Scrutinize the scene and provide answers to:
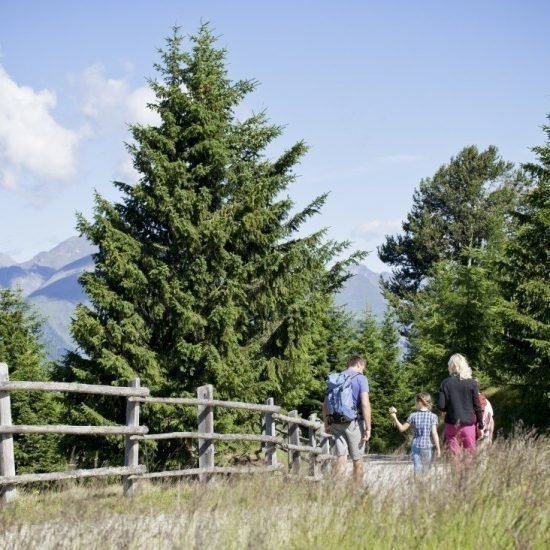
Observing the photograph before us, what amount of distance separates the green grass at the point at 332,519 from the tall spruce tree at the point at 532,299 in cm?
2052

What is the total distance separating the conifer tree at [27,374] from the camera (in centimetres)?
3881

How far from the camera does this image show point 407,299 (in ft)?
212

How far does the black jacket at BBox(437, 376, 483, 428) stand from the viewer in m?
11.6

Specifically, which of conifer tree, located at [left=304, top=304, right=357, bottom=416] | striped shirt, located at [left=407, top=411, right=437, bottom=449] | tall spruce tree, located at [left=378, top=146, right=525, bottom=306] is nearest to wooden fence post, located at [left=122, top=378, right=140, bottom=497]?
striped shirt, located at [left=407, top=411, right=437, bottom=449]

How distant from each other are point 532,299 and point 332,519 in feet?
74.2

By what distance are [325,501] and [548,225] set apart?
2203 cm

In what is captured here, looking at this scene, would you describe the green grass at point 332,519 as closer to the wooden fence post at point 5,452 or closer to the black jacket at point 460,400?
the wooden fence post at point 5,452

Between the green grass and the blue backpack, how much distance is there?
5.39 meters

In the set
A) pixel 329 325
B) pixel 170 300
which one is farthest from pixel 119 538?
pixel 329 325

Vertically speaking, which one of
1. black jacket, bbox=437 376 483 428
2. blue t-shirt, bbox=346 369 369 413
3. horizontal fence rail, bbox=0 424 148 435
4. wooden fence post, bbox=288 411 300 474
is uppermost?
blue t-shirt, bbox=346 369 369 413

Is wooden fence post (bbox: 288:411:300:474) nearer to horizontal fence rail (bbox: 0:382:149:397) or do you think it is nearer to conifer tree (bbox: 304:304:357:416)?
horizontal fence rail (bbox: 0:382:149:397)

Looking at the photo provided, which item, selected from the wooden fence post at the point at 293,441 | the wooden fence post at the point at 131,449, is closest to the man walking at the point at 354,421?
the wooden fence post at the point at 131,449

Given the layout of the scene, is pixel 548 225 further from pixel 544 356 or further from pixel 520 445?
pixel 520 445

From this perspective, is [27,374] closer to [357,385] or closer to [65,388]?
[357,385]
